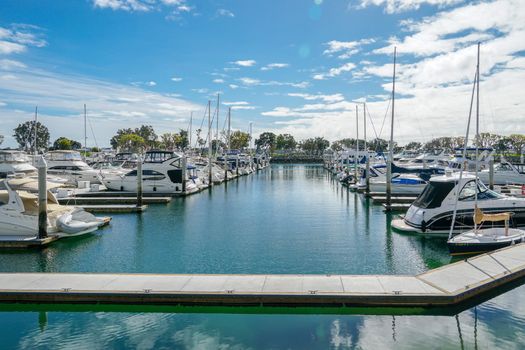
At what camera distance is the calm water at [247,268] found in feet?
32.8

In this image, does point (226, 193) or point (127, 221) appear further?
point (226, 193)

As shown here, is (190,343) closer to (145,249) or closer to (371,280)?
(371,280)

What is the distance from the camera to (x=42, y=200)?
18312 millimetres

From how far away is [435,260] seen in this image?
55.0 ft

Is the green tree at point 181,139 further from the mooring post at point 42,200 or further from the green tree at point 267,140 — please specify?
the mooring post at point 42,200

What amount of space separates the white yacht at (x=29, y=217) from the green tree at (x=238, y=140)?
123 meters

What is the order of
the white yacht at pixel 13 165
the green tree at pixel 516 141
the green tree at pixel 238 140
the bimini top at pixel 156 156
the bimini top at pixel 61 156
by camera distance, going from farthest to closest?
the green tree at pixel 238 140, the green tree at pixel 516 141, the bimini top at pixel 61 156, the bimini top at pixel 156 156, the white yacht at pixel 13 165

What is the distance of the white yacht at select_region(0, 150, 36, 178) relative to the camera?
38881mm

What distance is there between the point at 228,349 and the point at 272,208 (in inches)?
934

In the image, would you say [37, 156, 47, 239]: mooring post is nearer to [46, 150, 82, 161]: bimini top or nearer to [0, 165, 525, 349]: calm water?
[0, 165, 525, 349]: calm water

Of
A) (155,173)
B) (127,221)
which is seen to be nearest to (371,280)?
(127,221)

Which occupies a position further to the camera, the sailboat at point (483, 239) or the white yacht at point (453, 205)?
the white yacht at point (453, 205)

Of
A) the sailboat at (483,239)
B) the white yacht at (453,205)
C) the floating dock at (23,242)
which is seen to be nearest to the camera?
the sailboat at (483,239)

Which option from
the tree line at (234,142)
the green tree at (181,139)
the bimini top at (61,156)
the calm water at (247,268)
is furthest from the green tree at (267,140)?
the calm water at (247,268)
